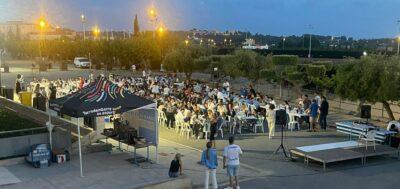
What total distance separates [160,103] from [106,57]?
44.3 m

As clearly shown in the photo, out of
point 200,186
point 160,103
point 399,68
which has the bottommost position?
point 200,186

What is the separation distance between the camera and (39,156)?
48.8 ft

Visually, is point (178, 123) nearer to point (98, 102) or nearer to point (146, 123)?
point (146, 123)

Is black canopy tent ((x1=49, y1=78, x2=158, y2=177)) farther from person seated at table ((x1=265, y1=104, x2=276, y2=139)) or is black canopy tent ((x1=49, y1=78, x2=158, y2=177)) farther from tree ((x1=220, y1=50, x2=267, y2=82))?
tree ((x1=220, y1=50, x2=267, y2=82))

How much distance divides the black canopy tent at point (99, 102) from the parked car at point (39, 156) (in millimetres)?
1263

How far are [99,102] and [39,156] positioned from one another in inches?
102

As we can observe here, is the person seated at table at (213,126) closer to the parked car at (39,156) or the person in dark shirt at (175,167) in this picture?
the person in dark shirt at (175,167)

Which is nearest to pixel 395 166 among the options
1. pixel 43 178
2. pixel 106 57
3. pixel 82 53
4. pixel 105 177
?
pixel 105 177

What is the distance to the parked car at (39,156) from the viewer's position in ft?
48.6

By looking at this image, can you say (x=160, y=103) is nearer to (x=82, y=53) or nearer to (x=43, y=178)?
(x=43, y=178)

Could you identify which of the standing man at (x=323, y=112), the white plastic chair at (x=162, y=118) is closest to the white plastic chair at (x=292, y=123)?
the standing man at (x=323, y=112)

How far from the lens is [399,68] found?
22.1 meters

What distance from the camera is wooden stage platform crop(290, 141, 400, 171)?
15.4m

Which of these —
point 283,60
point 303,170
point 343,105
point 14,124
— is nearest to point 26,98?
point 14,124
